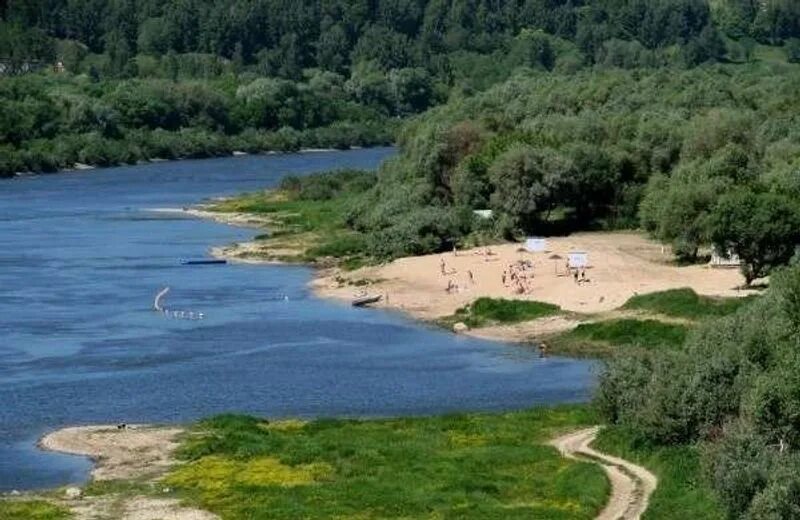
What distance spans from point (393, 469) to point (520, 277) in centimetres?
3995

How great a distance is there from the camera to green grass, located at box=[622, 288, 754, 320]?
→ 75.5 m

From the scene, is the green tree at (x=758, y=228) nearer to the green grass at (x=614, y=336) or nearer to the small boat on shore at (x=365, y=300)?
the green grass at (x=614, y=336)

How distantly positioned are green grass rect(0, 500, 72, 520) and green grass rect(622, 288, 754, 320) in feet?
111

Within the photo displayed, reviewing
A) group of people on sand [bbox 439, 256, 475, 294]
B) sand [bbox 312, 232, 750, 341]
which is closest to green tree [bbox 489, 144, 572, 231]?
sand [bbox 312, 232, 750, 341]

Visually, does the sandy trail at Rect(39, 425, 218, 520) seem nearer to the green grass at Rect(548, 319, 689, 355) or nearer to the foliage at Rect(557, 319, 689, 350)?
the green grass at Rect(548, 319, 689, 355)

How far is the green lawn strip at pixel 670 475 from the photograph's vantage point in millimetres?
42938

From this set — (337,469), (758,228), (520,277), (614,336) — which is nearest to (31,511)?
(337,469)

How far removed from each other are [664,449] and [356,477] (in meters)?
8.28

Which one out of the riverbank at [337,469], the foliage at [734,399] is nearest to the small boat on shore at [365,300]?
the riverbank at [337,469]

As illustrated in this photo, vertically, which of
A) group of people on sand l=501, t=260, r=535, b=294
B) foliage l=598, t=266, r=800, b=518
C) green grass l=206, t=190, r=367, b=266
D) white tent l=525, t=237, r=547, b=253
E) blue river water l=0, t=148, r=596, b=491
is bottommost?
blue river water l=0, t=148, r=596, b=491

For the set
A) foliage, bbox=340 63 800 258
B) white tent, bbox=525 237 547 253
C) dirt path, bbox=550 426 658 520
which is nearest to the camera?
dirt path, bbox=550 426 658 520

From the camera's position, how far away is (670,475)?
46.7 m

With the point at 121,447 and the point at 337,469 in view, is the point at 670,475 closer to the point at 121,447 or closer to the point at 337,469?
the point at 337,469

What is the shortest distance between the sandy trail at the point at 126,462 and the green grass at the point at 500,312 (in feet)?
82.4
